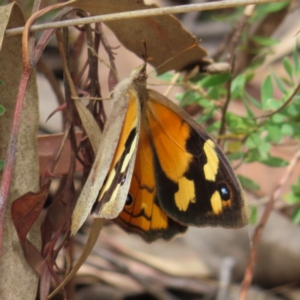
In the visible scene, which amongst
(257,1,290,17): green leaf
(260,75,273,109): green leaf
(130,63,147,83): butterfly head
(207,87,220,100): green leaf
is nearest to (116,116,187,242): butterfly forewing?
(130,63,147,83): butterfly head

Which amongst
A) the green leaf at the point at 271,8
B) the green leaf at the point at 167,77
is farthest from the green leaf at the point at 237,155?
the green leaf at the point at 271,8

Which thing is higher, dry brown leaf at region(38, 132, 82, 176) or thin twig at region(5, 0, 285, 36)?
thin twig at region(5, 0, 285, 36)

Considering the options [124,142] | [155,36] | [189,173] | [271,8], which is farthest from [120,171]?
[271,8]

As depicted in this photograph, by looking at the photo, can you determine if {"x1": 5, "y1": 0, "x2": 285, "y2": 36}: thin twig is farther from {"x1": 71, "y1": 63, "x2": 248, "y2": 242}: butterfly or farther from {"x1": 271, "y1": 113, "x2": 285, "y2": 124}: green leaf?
{"x1": 271, "y1": 113, "x2": 285, "y2": 124}: green leaf

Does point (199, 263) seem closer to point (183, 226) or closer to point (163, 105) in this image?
point (183, 226)

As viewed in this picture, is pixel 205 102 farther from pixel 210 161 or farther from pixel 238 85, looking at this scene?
pixel 210 161
